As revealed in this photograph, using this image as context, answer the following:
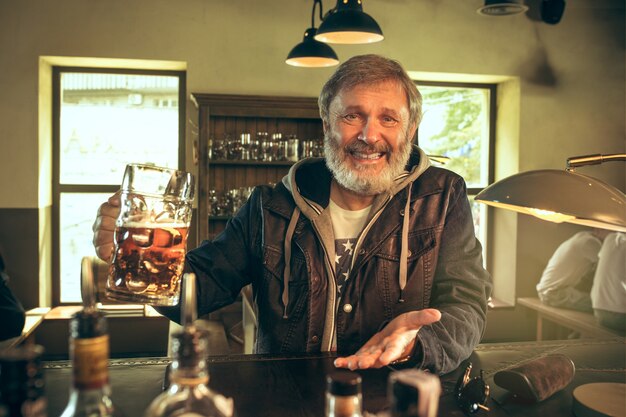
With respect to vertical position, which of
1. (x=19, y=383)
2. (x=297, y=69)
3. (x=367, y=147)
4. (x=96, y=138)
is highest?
(x=297, y=69)

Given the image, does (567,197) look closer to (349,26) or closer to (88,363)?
(88,363)

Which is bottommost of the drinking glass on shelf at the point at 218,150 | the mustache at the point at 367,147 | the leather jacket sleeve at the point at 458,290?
the leather jacket sleeve at the point at 458,290

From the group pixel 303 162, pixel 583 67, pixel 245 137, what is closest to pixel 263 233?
pixel 303 162

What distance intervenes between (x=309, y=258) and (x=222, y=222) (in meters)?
3.25

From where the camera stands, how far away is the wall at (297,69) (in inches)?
196

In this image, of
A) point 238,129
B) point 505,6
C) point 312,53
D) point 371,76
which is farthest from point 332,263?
point 238,129

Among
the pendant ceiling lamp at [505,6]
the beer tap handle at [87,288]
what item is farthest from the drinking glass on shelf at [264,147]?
the beer tap handle at [87,288]

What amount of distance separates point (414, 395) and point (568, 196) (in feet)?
2.94

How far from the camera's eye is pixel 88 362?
24.0 inches

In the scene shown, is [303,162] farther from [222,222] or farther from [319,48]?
[222,222]

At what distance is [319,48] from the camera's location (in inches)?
163

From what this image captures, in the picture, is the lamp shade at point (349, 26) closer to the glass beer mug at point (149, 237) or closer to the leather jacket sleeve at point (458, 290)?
the leather jacket sleeve at point (458, 290)

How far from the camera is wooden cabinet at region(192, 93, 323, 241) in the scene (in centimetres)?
493

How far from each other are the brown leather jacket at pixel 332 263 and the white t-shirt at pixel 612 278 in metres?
2.30
